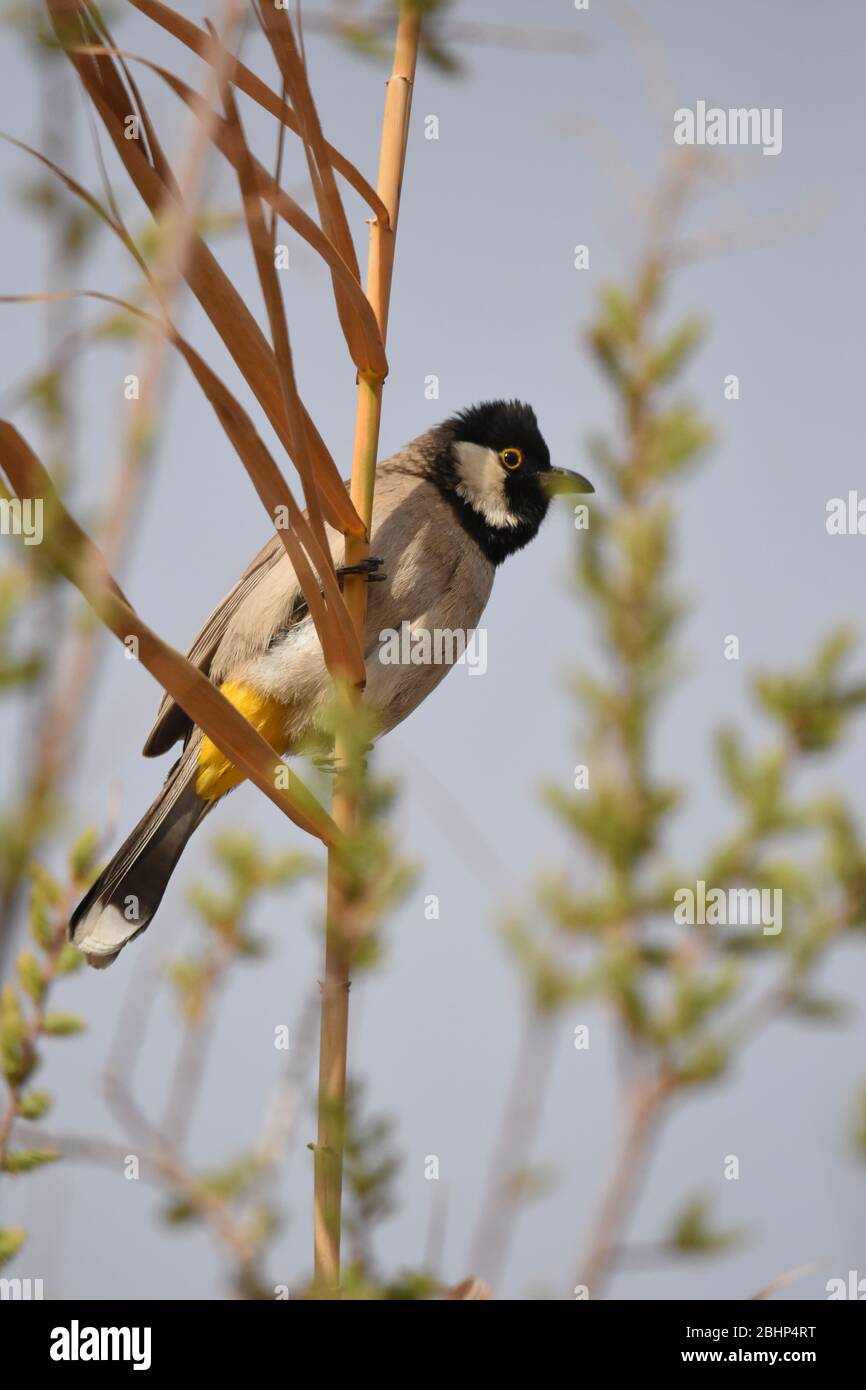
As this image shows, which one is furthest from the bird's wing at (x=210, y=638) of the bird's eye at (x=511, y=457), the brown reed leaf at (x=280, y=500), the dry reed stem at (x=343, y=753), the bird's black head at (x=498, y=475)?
the brown reed leaf at (x=280, y=500)

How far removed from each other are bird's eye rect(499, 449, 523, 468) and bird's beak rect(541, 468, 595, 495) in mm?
75

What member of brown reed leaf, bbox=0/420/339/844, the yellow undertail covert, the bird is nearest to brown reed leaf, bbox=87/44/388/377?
brown reed leaf, bbox=0/420/339/844

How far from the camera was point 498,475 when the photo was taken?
11.5ft

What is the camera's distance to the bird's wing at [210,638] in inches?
122

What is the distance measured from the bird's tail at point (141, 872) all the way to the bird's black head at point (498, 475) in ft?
3.08

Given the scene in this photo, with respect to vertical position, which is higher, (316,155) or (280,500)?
(316,155)

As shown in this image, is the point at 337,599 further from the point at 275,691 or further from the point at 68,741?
the point at 275,691

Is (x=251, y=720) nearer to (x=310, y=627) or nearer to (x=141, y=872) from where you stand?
(x=310, y=627)

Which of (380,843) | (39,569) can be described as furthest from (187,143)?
(380,843)

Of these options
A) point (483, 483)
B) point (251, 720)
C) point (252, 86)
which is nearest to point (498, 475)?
point (483, 483)

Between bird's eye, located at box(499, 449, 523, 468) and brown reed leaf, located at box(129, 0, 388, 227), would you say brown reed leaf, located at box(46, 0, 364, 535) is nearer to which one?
brown reed leaf, located at box(129, 0, 388, 227)

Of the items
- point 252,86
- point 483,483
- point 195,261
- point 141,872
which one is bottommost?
point 141,872

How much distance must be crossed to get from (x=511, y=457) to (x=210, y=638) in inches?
37.2

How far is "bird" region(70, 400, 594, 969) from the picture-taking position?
9.46 feet
